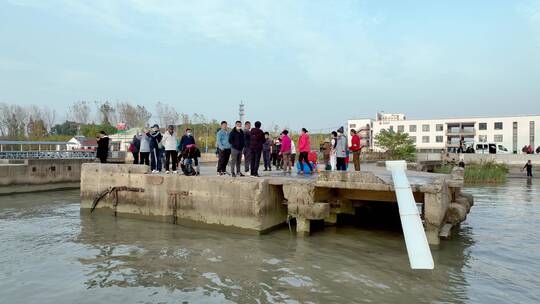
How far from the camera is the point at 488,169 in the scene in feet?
113

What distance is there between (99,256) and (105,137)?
27.8ft

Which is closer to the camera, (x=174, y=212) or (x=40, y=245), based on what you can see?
(x=40, y=245)

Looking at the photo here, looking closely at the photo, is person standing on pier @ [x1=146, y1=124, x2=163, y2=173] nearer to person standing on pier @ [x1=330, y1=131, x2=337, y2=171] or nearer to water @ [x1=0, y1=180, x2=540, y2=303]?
water @ [x1=0, y1=180, x2=540, y2=303]

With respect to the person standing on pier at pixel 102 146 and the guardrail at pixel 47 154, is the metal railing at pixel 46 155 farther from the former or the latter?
the person standing on pier at pixel 102 146

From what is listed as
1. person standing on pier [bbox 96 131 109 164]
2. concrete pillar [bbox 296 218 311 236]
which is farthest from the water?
person standing on pier [bbox 96 131 109 164]

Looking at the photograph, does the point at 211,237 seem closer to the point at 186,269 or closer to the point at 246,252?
the point at 246,252

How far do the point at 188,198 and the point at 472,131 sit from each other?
259 ft

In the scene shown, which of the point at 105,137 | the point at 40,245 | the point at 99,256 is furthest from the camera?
the point at 105,137

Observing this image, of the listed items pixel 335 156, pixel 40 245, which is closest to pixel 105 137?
pixel 40 245

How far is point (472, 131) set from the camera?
262 feet

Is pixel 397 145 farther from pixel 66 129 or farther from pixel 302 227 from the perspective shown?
pixel 66 129

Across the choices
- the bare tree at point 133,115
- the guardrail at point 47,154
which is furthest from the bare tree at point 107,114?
the guardrail at point 47,154

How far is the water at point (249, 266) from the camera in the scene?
7.32 m

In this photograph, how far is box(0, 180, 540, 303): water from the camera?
24.0 feet
